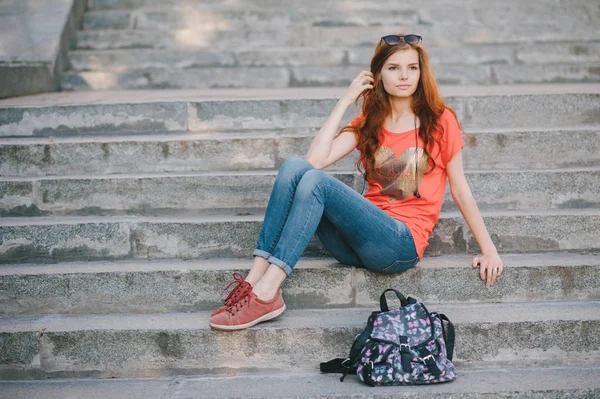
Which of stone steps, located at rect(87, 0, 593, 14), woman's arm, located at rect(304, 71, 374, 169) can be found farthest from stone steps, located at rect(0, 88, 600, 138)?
stone steps, located at rect(87, 0, 593, 14)

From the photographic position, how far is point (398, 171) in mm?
3609

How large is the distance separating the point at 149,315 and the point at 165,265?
0.31 m

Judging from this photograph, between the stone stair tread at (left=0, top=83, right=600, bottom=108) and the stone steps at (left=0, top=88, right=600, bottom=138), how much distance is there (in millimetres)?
70

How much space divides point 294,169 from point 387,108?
0.71 m

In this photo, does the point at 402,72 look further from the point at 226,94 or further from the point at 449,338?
the point at 226,94

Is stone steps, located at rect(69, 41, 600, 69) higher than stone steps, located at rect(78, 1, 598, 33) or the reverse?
the reverse

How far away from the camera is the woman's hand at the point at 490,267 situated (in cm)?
353

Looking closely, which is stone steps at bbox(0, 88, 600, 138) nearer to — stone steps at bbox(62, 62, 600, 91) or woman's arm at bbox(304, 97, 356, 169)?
woman's arm at bbox(304, 97, 356, 169)

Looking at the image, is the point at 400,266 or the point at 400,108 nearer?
the point at 400,266

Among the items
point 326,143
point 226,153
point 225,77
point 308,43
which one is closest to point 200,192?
point 226,153

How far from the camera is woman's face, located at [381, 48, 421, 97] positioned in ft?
11.8

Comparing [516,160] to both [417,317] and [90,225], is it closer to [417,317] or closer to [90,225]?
[417,317]

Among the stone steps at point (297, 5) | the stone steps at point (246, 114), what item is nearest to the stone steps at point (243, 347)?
the stone steps at point (246, 114)

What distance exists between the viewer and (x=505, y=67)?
621cm
